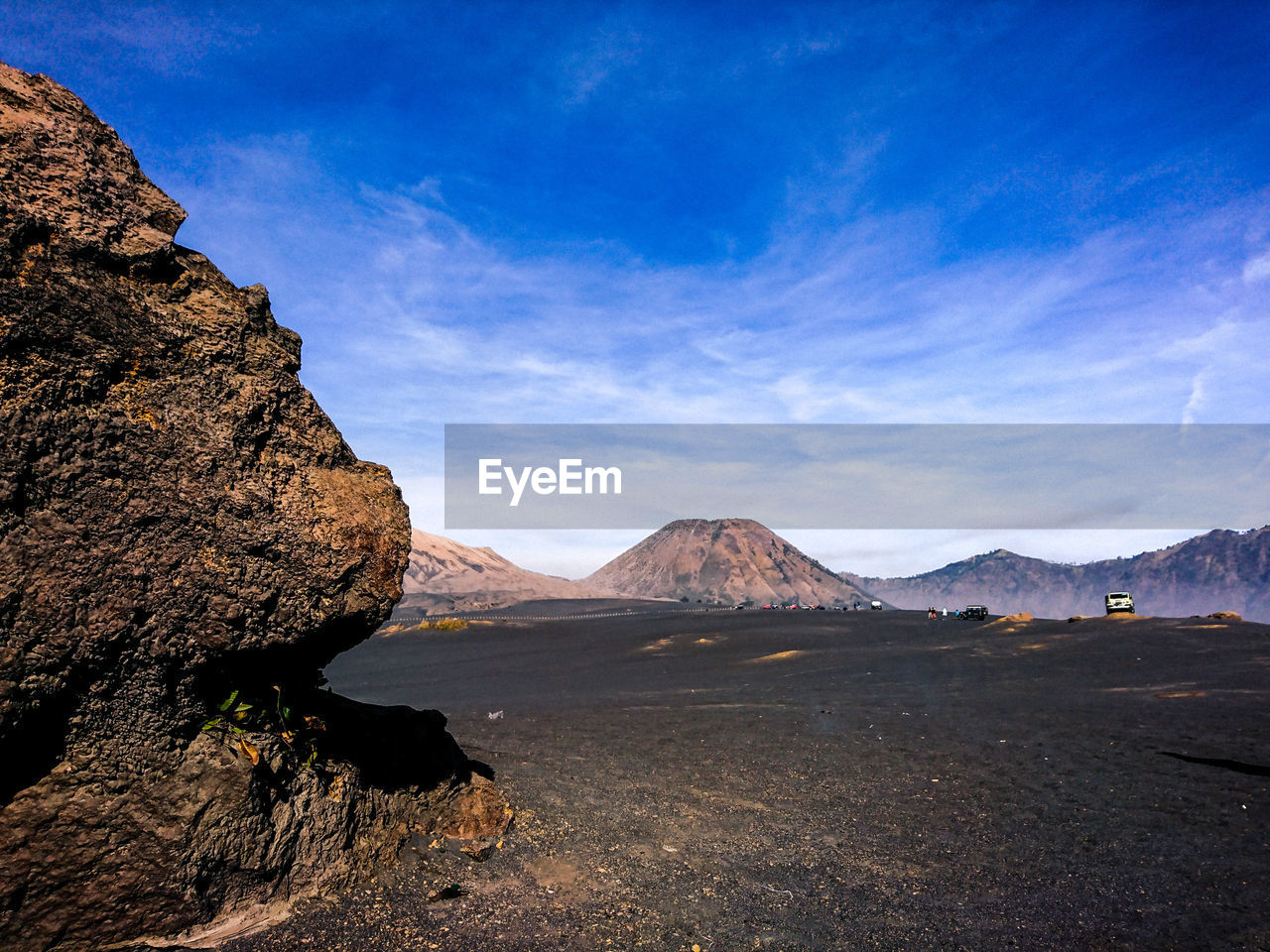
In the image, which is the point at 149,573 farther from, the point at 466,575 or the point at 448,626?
the point at 466,575

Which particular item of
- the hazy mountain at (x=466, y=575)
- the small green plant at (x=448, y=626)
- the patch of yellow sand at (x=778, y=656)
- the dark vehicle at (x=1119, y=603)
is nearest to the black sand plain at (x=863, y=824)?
the patch of yellow sand at (x=778, y=656)

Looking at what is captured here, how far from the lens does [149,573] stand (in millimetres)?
4016

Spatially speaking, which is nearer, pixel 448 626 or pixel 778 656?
pixel 778 656

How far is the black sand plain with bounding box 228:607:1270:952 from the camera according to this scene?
14.9 ft

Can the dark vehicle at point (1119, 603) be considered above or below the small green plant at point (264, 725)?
below

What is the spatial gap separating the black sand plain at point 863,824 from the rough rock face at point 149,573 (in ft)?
2.14

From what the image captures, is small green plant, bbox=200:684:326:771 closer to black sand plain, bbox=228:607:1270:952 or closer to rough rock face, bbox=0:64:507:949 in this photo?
rough rock face, bbox=0:64:507:949

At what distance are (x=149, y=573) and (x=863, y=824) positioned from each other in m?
6.60

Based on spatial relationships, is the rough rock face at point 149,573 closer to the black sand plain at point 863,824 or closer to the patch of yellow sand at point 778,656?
the black sand plain at point 863,824

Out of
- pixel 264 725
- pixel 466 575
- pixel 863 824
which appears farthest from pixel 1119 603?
pixel 466 575

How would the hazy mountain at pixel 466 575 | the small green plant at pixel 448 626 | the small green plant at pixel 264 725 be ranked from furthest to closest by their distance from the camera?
the hazy mountain at pixel 466 575 < the small green plant at pixel 448 626 < the small green plant at pixel 264 725

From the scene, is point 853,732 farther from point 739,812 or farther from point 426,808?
point 426,808

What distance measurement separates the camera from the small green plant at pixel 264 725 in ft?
14.0

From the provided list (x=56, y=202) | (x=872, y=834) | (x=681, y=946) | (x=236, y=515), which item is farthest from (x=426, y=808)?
(x=56, y=202)
